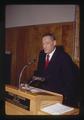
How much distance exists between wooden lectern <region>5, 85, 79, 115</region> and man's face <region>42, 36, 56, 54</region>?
0.32 m

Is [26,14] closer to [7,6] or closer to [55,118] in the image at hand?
[7,6]

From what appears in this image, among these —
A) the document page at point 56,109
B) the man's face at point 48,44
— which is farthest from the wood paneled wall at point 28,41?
the document page at point 56,109

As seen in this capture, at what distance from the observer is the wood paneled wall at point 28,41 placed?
252cm

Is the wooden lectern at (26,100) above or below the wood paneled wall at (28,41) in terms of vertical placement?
below

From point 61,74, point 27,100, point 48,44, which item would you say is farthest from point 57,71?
point 27,100

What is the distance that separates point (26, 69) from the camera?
8.39 ft

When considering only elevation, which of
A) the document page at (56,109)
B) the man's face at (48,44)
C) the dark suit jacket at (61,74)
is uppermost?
the man's face at (48,44)

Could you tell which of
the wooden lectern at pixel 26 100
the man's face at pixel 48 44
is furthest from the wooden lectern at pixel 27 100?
the man's face at pixel 48 44

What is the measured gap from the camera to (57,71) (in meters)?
2.56

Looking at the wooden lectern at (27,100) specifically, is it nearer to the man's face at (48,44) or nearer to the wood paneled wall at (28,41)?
the wood paneled wall at (28,41)

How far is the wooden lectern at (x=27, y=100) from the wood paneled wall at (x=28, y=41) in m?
0.10

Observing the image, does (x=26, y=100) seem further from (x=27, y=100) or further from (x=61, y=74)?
(x=61, y=74)

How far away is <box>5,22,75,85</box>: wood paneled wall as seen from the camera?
2.52 metres
